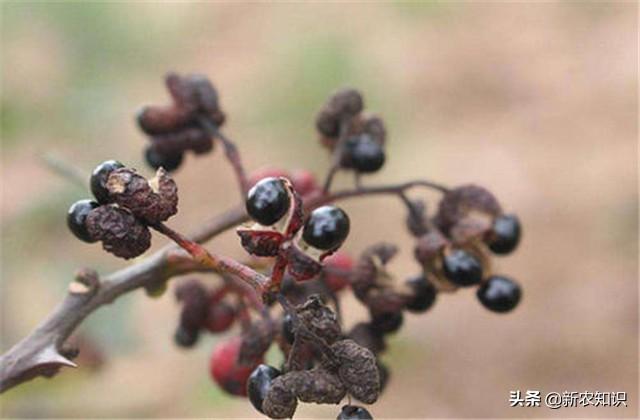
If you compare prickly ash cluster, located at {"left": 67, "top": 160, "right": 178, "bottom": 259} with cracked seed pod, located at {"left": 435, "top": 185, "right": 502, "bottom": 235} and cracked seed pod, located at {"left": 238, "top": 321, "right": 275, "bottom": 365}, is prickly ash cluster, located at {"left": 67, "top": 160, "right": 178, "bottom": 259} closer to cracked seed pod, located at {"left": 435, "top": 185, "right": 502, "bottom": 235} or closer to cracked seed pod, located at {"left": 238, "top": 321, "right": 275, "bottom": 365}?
cracked seed pod, located at {"left": 238, "top": 321, "right": 275, "bottom": 365}

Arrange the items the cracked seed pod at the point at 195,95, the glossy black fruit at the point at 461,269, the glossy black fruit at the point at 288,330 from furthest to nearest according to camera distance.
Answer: the cracked seed pod at the point at 195,95 → the glossy black fruit at the point at 461,269 → the glossy black fruit at the point at 288,330

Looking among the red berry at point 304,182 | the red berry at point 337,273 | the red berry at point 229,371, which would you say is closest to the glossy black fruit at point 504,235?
the red berry at point 337,273

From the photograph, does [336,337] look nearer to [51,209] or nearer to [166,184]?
[166,184]

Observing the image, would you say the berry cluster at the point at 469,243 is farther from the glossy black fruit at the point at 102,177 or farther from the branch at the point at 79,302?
the glossy black fruit at the point at 102,177

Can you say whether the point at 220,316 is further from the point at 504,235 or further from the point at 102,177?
the point at 102,177

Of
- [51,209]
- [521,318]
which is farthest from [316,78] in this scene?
[51,209]

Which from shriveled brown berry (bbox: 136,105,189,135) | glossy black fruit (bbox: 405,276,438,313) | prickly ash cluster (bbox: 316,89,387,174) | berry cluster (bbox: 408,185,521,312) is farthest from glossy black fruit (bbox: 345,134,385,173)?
shriveled brown berry (bbox: 136,105,189,135)

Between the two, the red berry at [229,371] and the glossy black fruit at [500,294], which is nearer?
the glossy black fruit at [500,294]
